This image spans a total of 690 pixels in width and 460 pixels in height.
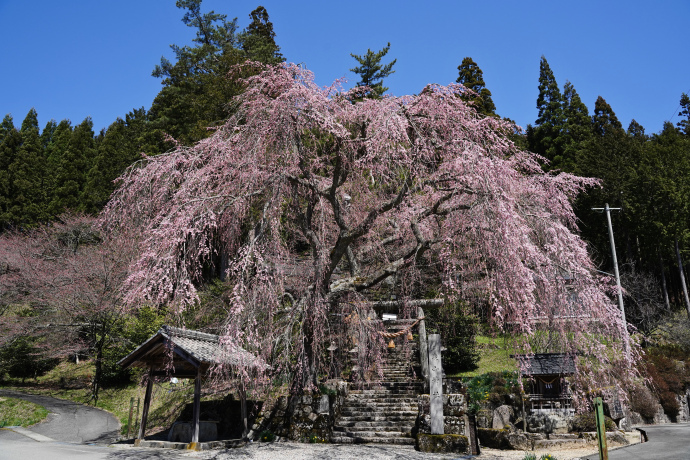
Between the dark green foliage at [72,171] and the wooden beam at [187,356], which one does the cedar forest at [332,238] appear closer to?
the wooden beam at [187,356]

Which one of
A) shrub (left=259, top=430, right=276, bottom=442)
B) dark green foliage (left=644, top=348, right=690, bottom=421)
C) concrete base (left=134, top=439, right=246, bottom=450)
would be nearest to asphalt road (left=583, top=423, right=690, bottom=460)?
dark green foliage (left=644, top=348, right=690, bottom=421)

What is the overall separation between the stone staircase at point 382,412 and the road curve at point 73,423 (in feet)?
21.8

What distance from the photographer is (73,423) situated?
14.6 metres

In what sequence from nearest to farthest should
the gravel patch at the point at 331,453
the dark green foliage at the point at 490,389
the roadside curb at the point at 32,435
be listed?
the gravel patch at the point at 331,453 → the roadside curb at the point at 32,435 → the dark green foliage at the point at 490,389

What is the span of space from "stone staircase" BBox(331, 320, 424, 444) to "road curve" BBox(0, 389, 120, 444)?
664 cm

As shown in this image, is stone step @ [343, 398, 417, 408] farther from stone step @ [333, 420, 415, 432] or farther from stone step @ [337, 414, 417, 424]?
stone step @ [333, 420, 415, 432]

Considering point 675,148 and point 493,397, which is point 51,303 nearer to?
point 493,397

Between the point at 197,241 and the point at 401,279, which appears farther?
the point at 401,279

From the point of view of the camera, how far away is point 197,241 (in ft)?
25.3

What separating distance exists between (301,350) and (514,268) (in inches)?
189

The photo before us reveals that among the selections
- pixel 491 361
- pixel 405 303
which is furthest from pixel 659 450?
pixel 491 361

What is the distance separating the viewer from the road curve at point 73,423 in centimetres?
1322

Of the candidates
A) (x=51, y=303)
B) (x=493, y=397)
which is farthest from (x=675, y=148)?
(x=51, y=303)

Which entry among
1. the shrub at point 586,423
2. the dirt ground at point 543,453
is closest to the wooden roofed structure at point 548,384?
the shrub at point 586,423
